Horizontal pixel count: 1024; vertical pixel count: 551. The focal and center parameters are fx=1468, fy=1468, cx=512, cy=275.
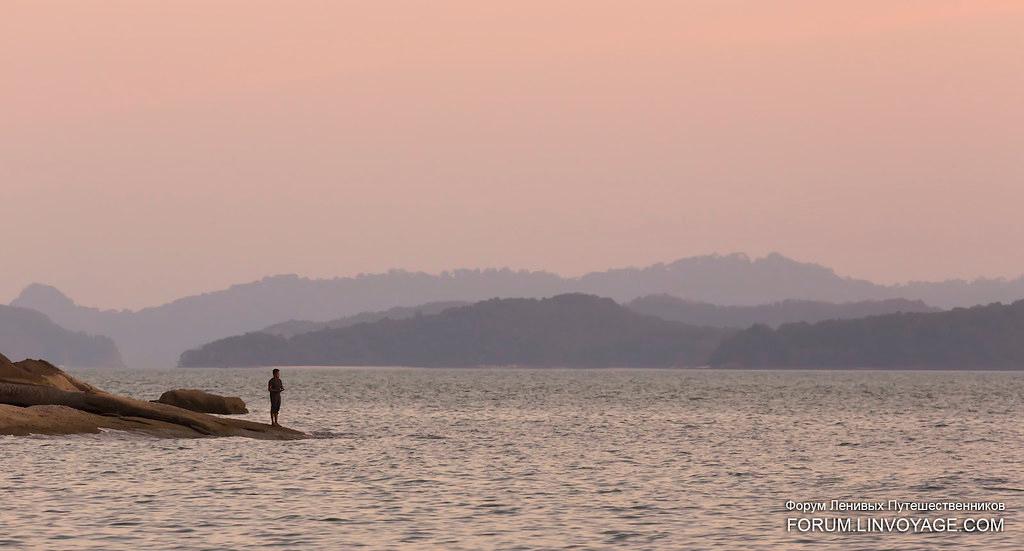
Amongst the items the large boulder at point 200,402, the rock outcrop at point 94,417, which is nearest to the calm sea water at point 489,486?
the rock outcrop at point 94,417

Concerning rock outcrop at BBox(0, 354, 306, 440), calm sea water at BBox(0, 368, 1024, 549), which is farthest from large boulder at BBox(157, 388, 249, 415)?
rock outcrop at BBox(0, 354, 306, 440)

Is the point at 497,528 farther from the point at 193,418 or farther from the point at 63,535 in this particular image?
the point at 193,418

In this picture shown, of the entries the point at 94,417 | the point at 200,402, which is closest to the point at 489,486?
the point at 94,417

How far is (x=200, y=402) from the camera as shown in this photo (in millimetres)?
83562

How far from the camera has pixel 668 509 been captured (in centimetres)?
3794

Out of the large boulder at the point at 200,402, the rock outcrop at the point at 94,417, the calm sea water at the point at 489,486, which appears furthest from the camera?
the large boulder at the point at 200,402

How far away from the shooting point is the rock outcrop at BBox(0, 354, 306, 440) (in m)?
57.3

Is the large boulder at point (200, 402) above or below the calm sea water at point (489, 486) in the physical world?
above

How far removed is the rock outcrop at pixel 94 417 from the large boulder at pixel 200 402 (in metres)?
18.6

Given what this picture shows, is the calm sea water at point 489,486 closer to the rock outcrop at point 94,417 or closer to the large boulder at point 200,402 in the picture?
the rock outcrop at point 94,417

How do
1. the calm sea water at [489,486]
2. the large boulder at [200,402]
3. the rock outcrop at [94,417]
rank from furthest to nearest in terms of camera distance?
the large boulder at [200,402], the rock outcrop at [94,417], the calm sea water at [489,486]

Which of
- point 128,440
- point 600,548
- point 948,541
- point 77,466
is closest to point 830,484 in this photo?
point 948,541

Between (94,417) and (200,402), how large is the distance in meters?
24.9

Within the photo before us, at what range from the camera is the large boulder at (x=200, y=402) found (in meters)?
82.2
